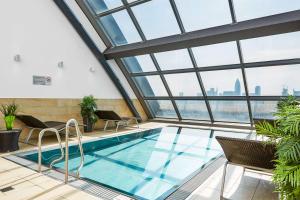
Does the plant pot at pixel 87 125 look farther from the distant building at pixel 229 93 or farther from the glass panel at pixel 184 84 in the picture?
the distant building at pixel 229 93

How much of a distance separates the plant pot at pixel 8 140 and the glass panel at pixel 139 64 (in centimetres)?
470

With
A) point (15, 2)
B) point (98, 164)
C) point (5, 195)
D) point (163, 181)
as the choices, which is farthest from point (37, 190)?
point (15, 2)

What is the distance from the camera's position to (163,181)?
355cm

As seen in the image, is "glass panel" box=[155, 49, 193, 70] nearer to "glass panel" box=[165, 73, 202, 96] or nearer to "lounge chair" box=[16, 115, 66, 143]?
"glass panel" box=[165, 73, 202, 96]

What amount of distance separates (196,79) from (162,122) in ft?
8.99

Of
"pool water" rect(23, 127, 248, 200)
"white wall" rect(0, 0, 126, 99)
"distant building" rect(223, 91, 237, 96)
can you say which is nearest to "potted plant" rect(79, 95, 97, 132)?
"white wall" rect(0, 0, 126, 99)

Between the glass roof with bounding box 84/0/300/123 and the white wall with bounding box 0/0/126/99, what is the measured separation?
1.16m

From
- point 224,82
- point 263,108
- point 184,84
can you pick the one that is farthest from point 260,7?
point 184,84

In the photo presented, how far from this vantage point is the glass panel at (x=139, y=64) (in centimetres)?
800

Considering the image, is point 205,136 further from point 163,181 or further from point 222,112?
point 163,181

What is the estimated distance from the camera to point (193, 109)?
28.5 feet

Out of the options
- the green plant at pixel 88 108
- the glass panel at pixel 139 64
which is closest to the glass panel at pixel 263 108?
the glass panel at pixel 139 64

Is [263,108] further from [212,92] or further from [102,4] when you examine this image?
[102,4]

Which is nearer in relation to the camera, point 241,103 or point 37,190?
point 37,190
